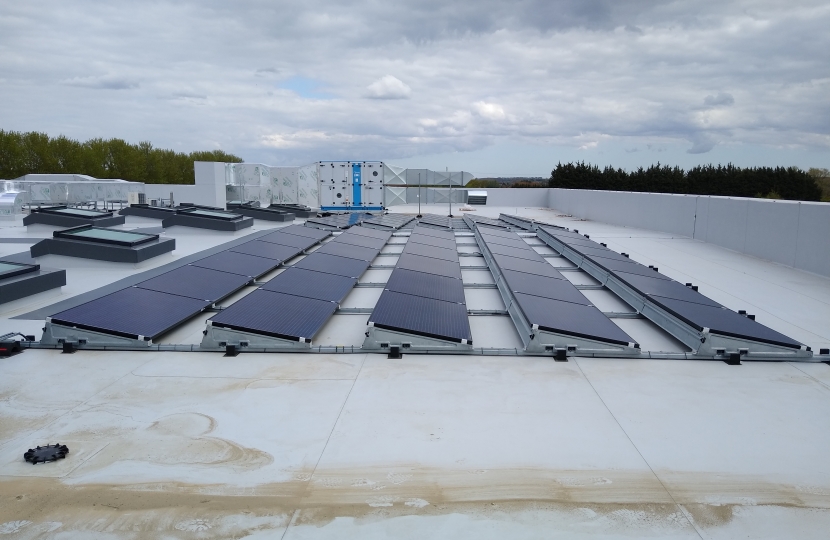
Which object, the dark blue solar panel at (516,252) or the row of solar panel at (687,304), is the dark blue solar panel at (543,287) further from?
the dark blue solar panel at (516,252)

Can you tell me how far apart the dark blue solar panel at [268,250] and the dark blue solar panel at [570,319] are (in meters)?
7.05

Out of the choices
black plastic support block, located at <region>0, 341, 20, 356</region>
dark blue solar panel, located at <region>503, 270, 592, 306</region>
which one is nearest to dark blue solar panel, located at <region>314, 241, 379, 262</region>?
dark blue solar panel, located at <region>503, 270, 592, 306</region>

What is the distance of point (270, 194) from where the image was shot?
41.5 meters

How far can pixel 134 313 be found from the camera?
8.77 meters

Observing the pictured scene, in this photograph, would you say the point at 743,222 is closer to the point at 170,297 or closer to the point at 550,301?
the point at 550,301

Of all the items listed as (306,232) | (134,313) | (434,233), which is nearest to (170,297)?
(134,313)

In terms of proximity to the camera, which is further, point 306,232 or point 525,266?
point 306,232

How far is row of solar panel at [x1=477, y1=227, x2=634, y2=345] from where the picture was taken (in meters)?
8.26

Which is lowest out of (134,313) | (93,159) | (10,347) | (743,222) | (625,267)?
(10,347)

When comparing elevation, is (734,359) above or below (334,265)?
below

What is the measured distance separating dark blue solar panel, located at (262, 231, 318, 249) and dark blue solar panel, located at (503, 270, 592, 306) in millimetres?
7226

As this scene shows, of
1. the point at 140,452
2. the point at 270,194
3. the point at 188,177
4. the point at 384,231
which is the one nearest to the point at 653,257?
the point at 384,231

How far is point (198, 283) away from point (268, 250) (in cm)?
432

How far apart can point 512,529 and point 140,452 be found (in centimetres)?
346
